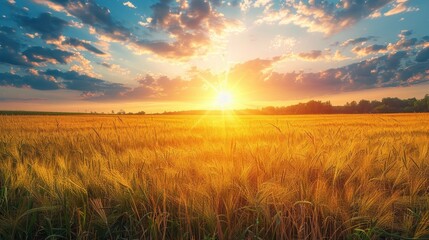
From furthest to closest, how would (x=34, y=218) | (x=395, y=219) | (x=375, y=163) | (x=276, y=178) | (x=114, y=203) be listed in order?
(x=375, y=163), (x=276, y=178), (x=114, y=203), (x=395, y=219), (x=34, y=218)

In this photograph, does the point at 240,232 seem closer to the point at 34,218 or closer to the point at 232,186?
the point at 232,186

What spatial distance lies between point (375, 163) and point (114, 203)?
107 inches

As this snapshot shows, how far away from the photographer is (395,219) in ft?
6.37

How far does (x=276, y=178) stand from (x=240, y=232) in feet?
2.67

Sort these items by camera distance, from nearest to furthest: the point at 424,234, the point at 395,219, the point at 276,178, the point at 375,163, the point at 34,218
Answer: the point at 424,234 < the point at 34,218 < the point at 395,219 < the point at 276,178 < the point at 375,163

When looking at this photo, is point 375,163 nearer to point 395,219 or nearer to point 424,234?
point 395,219

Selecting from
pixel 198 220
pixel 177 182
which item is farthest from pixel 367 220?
pixel 177 182

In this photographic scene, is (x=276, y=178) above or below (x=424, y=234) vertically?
above

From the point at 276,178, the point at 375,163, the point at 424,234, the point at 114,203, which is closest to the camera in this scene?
the point at 424,234

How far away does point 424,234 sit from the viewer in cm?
168

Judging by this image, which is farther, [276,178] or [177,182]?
[276,178]

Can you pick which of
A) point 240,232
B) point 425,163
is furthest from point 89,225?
point 425,163

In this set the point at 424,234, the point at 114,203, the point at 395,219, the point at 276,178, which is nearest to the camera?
the point at 424,234

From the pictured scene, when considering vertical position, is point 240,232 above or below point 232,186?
below
